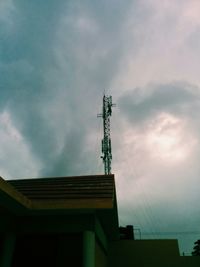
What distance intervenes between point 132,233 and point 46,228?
18245 mm

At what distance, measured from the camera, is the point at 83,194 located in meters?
8.73

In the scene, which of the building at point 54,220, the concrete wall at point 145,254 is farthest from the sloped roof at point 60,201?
the concrete wall at point 145,254

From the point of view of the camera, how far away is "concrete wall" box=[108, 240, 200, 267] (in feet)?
59.6

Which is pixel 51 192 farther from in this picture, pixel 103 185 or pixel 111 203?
pixel 111 203

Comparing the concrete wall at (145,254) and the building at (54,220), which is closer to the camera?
the building at (54,220)

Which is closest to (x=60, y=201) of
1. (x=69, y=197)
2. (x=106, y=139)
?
(x=69, y=197)

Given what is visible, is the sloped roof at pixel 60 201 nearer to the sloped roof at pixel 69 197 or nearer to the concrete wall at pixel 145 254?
the sloped roof at pixel 69 197

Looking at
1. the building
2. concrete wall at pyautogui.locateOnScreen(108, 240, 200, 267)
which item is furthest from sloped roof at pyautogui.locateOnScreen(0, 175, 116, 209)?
concrete wall at pyautogui.locateOnScreen(108, 240, 200, 267)

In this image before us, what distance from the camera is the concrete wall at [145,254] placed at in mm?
18172

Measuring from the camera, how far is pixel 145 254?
60.5 feet

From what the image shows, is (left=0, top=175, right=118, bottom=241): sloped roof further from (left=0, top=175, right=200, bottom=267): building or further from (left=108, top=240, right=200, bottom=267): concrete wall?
(left=108, top=240, right=200, bottom=267): concrete wall

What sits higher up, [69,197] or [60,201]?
[69,197]

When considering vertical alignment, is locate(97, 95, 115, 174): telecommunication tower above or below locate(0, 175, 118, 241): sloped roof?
above

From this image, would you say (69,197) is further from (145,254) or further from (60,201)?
(145,254)
